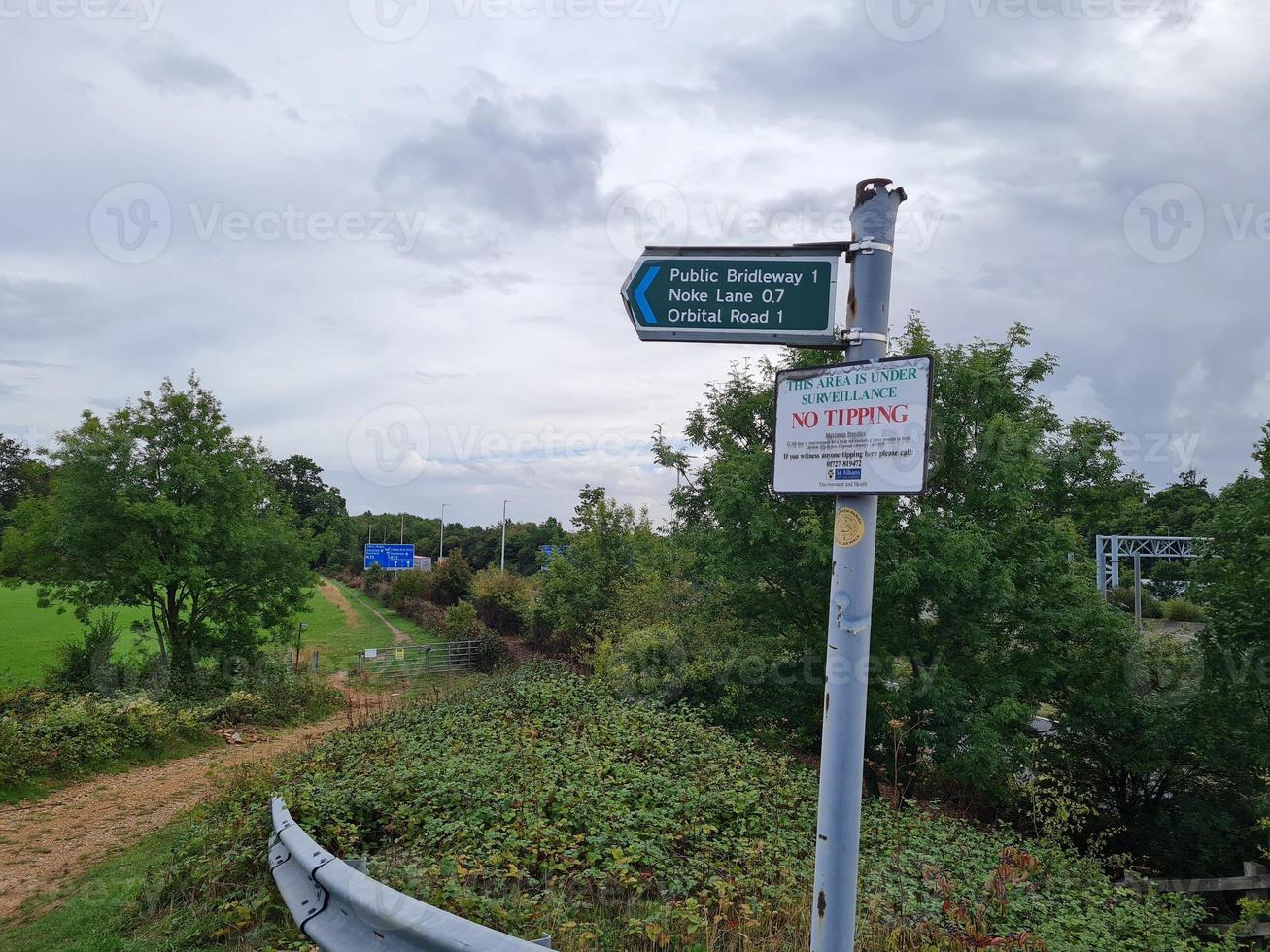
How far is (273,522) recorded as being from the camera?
1961 centimetres

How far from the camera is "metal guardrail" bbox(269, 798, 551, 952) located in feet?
7.48

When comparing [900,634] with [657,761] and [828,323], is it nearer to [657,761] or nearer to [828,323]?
[657,761]

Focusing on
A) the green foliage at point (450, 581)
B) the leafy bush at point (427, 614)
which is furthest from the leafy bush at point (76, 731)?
the green foliage at point (450, 581)

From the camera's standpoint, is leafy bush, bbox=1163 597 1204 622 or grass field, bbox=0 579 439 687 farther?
leafy bush, bbox=1163 597 1204 622

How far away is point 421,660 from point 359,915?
25.4 meters

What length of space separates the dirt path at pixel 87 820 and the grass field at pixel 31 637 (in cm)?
762

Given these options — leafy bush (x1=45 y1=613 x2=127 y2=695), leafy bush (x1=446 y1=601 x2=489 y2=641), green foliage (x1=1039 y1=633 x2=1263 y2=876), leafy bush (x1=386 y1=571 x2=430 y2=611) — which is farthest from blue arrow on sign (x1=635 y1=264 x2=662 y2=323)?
leafy bush (x1=386 y1=571 x2=430 y2=611)

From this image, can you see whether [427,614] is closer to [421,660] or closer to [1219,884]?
[421,660]

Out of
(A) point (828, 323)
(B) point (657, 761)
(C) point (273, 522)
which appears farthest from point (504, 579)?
(A) point (828, 323)

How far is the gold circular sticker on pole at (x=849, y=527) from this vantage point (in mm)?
2154

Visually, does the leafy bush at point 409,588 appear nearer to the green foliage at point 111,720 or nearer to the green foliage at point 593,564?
the green foliage at point 593,564

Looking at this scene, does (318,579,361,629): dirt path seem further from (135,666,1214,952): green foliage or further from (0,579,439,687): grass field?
(135,666,1214,952): green foliage

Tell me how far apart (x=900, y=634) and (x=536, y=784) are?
8.06m

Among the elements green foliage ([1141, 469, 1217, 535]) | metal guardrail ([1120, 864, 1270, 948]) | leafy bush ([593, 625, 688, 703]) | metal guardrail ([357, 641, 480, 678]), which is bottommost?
metal guardrail ([357, 641, 480, 678])
